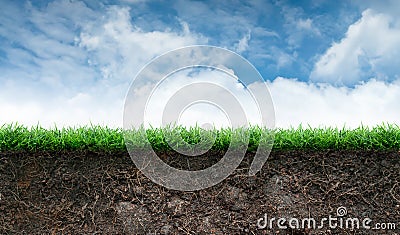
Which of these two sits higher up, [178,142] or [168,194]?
[178,142]

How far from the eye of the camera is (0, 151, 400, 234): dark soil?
6.18 meters

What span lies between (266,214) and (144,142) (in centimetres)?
161

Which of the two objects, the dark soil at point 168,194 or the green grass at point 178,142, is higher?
the green grass at point 178,142

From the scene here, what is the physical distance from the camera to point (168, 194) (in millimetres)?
6176

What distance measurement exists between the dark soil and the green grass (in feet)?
0.31

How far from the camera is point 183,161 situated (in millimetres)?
6141

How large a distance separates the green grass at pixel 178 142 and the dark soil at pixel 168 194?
0.31 feet

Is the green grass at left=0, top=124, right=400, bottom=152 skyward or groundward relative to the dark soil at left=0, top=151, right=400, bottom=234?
skyward

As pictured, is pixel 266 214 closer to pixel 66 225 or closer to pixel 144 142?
pixel 144 142

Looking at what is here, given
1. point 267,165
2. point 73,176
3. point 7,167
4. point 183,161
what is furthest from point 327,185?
point 7,167

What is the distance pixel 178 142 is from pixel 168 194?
0.60 metres

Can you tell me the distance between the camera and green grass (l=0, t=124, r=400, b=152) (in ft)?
20.1

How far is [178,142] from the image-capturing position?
6.13 meters

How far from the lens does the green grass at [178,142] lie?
6126mm
